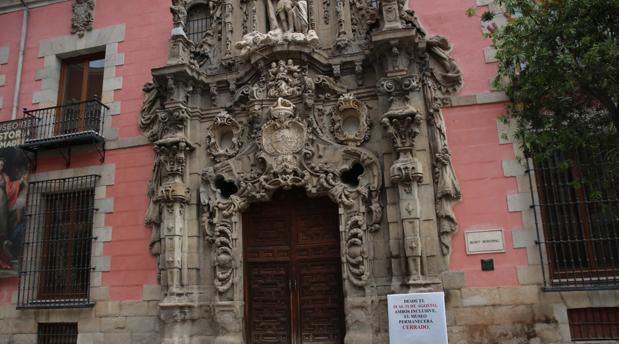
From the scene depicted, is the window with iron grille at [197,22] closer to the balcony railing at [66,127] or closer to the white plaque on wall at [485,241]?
the balcony railing at [66,127]

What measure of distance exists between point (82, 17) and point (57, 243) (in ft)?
15.5

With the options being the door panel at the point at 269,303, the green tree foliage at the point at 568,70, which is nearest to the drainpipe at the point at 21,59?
the door panel at the point at 269,303

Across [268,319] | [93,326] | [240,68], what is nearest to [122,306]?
[93,326]

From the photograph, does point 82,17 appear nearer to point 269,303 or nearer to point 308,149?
point 308,149

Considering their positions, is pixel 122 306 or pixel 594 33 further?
pixel 122 306

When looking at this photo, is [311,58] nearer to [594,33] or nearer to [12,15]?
[594,33]

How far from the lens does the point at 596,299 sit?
269 inches

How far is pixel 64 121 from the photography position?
10.1 m

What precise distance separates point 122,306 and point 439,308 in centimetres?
541

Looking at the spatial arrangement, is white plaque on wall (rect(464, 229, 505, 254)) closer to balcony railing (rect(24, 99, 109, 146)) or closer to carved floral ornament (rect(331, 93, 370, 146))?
carved floral ornament (rect(331, 93, 370, 146))

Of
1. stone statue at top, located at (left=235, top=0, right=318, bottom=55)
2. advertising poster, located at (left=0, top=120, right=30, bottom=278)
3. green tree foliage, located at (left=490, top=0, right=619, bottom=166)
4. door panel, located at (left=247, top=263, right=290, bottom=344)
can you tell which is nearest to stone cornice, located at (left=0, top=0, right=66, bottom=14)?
advertising poster, located at (left=0, top=120, right=30, bottom=278)

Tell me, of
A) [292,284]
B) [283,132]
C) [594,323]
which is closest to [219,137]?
[283,132]

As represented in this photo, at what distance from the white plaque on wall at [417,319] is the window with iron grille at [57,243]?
18.3 ft

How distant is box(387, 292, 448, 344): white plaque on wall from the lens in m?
6.44
